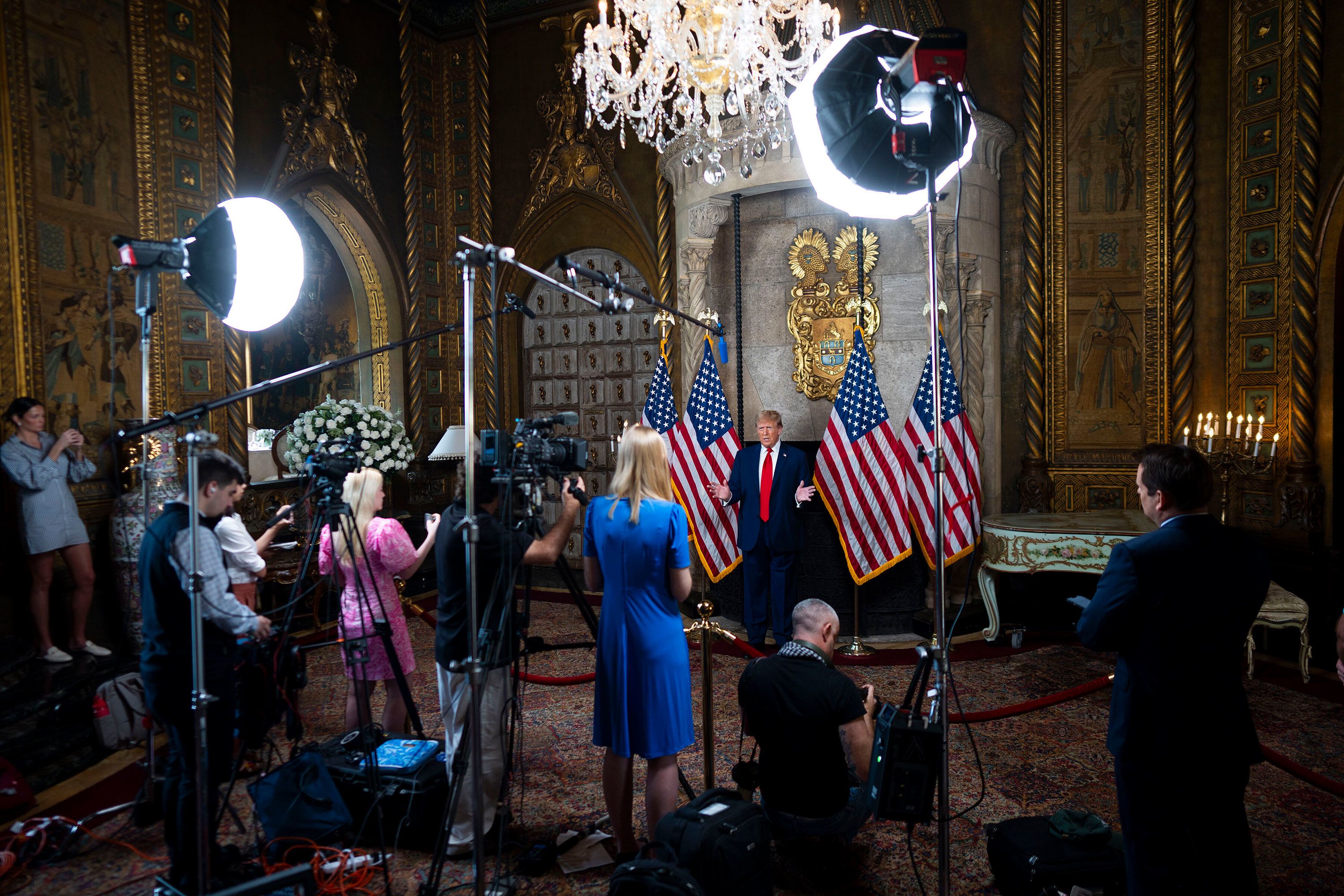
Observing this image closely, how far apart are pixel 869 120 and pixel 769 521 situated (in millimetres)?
3994

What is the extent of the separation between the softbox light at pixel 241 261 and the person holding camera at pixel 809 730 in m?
2.22

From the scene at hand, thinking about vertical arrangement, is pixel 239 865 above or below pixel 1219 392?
below

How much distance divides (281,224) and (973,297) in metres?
5.43

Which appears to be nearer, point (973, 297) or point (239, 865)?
point (239, 865)

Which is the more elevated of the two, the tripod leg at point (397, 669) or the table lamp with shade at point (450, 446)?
the table lamp with shade at point (450, 446)

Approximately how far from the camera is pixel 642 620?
9.91 feet

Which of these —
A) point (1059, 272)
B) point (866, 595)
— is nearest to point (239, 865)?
point (866, 595)

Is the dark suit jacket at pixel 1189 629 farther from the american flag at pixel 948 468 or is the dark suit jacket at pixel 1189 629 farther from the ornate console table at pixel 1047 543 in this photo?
the american flag at pixel 948 468

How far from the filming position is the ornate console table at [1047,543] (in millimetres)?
5695

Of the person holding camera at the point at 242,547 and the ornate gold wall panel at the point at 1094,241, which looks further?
the ornate gold wall panel at the point at 1094,241

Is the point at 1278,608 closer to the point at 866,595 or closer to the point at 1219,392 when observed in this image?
the point at 1219,392

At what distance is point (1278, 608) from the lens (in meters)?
5.38

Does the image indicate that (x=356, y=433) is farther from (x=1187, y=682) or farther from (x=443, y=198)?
(x=1187, y=682)

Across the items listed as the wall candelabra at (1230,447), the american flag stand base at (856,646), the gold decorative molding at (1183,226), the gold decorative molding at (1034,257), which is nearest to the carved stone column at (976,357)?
the gold decorative molding at (1034,257)
